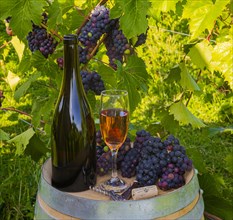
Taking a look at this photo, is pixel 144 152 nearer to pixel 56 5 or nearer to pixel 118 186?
pixel 118 186

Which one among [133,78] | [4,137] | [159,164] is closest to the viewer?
[159,164]

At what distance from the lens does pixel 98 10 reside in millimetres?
2057

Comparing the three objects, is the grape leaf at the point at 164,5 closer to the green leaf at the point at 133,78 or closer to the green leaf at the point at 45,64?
the green leaf at the point at 133,78

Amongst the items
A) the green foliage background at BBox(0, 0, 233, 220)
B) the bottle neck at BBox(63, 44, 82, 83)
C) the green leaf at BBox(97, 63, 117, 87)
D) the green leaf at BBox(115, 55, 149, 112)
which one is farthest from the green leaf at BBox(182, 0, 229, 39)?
the green leaf at BBox(97, 63, 117, 87)

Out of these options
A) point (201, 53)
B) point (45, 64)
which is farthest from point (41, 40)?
point (201, 53)

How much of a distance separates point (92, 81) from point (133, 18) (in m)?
0.43

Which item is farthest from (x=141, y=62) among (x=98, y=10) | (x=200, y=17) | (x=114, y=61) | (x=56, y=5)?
(x=200, y=17)

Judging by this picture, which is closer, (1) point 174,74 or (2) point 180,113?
(2) point 180,113

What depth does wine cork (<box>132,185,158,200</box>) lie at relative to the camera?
1.59 m

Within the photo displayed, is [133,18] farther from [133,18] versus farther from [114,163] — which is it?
[114,163]

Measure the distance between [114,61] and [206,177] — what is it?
2.14 ft

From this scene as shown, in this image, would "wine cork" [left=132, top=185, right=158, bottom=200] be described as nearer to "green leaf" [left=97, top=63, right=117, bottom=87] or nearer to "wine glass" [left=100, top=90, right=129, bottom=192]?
"wine glass" [left=100, top=90, right=129, bottom=192]

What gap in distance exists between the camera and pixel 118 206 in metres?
1.50

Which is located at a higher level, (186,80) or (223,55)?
(223,55)
